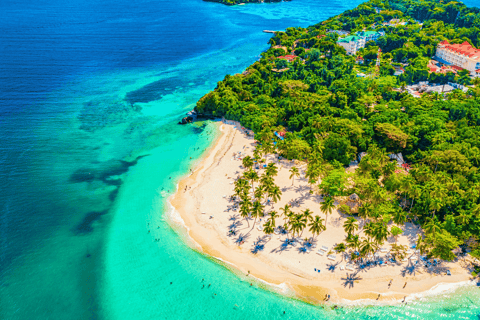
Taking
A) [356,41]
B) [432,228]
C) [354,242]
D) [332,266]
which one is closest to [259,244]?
[332,266]

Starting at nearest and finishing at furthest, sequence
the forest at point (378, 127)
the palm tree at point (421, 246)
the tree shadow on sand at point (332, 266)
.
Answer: the palm tree at point (421, 246)
the tree shadow on sand at point (332, 266)
the forest at point (378, 127)

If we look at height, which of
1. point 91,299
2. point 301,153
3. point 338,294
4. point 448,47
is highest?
point 448,47

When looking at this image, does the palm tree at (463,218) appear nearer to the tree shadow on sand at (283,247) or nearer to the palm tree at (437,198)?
the palm tree at (437,198)

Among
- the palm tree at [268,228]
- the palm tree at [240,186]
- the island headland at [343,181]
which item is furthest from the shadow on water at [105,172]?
the palm tree at [268,228]

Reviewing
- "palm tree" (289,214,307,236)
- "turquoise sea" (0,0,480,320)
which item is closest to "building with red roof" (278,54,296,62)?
"turquoise sea" (0,0,480,320)

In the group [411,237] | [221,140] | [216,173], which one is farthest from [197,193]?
[411,237]

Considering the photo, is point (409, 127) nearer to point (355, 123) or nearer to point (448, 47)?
point (355, 123)
